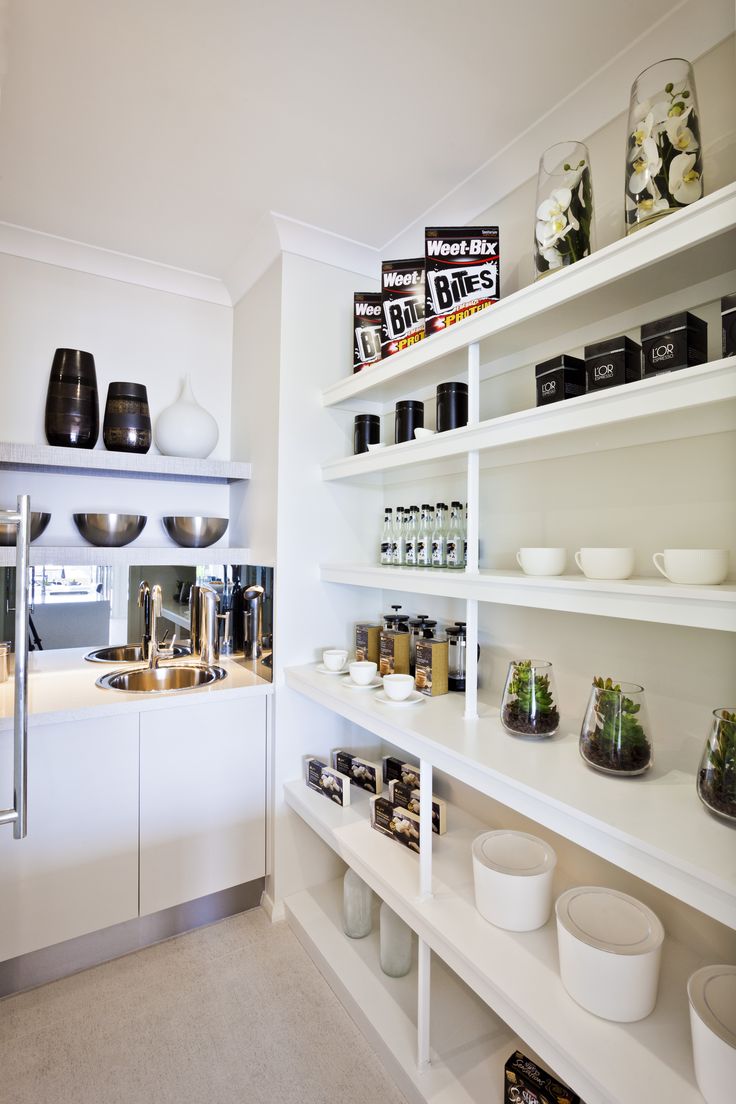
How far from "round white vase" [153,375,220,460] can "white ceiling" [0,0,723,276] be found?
657 millimetres

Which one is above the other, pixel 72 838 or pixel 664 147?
pixel 664 147

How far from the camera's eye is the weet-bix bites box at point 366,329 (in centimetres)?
205

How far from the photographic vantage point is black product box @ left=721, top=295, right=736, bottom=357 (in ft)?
3.26

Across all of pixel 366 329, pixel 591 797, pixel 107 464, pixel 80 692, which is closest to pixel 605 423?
pixel 591 797

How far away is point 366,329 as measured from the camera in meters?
2.06

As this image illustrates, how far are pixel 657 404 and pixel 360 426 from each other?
1231 mm

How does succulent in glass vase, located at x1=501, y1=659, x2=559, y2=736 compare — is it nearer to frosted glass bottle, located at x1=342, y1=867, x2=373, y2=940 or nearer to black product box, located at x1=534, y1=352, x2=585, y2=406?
black product box, located at x1=534, y1=352, x2=585, y2=406

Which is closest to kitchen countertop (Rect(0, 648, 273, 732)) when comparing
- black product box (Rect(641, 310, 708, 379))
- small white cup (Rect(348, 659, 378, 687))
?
small white cup (Rect(348, 659, 378, 687))

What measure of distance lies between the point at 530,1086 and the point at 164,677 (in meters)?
1.72

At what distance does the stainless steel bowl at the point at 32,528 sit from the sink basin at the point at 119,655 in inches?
21.9

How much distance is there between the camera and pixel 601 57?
4.44ft

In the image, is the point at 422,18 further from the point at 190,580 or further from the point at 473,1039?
the point at 473,1039

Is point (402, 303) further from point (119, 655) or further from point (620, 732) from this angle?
point (119, 655)

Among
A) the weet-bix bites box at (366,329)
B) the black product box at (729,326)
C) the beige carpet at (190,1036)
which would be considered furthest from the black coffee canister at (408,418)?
the beige carpet at (190,1036)
